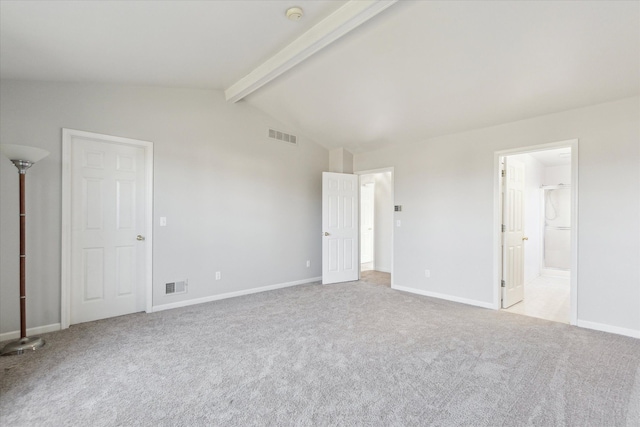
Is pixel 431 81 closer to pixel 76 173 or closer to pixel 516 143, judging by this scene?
pixel 516 143

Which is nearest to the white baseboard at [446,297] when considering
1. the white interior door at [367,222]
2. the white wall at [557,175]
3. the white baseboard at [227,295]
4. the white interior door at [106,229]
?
the white baseboard at [227,295]

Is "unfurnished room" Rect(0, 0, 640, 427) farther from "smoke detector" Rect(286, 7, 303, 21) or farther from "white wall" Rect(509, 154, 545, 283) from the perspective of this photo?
"white wall" Rect(509, 154, 545, 283)

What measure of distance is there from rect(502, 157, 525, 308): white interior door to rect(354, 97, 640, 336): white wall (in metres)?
0.21

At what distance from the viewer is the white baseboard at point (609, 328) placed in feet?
9.77

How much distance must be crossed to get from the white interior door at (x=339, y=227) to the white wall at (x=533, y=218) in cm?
324

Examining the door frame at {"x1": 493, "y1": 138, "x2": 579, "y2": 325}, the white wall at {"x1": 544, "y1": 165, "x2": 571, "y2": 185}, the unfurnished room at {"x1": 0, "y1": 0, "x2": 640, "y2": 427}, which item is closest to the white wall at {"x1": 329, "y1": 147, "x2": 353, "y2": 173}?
the unfurnished room at {"x1": 0, "y1": 0, "x2": 640, "y2": 427}

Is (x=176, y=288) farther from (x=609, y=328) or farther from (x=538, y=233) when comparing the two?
(x=538, y=233)

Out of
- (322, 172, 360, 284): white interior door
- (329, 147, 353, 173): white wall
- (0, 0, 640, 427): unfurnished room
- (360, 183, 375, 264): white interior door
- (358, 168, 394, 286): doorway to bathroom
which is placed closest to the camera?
(0, 0, 640, 427): unfurnished room

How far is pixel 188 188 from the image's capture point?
4016 millimetres

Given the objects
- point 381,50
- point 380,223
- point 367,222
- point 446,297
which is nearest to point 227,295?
point 446,297

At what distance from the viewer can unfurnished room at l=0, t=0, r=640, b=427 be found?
208cm

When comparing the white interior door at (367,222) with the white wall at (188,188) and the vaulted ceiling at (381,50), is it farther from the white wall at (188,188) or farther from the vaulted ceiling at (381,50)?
the vaulted ceiling at (381,50)

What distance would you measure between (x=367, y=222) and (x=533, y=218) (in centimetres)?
354

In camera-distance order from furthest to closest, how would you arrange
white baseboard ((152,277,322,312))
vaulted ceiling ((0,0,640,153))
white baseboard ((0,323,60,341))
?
white baseboard ((152,277,322,312))
white baseboard ((0,323,60,341))
vaulted ceiling ((0,0,640,153))
